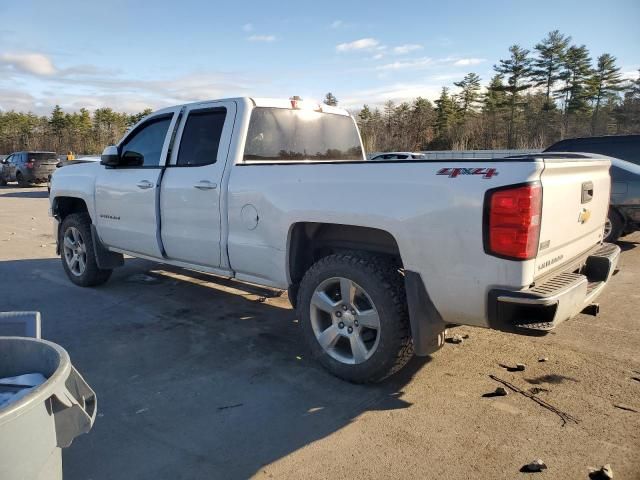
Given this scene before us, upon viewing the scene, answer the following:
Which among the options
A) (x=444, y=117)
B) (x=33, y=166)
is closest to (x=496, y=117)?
(x=444, y=117)

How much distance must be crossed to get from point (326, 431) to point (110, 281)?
4580 millimetres

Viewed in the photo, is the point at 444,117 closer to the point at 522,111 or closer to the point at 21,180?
the point at 522,111

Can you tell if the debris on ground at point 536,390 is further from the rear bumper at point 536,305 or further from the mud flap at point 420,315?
the mud flap at point 420,315

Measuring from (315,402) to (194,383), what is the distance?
3.00 feet

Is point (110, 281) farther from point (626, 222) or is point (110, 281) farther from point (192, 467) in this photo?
point (626, 222)

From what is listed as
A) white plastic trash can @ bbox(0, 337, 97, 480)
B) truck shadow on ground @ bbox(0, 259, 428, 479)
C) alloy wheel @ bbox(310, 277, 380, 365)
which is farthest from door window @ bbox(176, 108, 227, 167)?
white plastic trash can @ bbox(0, 337, 97, 480)

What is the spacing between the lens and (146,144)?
5.40 meters

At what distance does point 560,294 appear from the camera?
284 centimetres

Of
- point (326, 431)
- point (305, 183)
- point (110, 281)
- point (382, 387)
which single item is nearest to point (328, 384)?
point (382, 387)

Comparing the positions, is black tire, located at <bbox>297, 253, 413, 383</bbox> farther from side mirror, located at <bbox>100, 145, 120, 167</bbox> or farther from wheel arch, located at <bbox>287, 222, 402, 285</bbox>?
side mirror, located at <bbox>100, 145, 120, 167</bbox>

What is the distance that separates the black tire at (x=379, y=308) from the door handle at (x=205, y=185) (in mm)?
1299

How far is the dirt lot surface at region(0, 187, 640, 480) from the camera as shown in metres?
2.71

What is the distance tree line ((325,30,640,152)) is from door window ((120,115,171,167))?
2674 cm

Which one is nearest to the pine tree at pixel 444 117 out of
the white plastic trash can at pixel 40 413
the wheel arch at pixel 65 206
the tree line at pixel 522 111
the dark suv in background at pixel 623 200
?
the tree line at pixel 522 111
